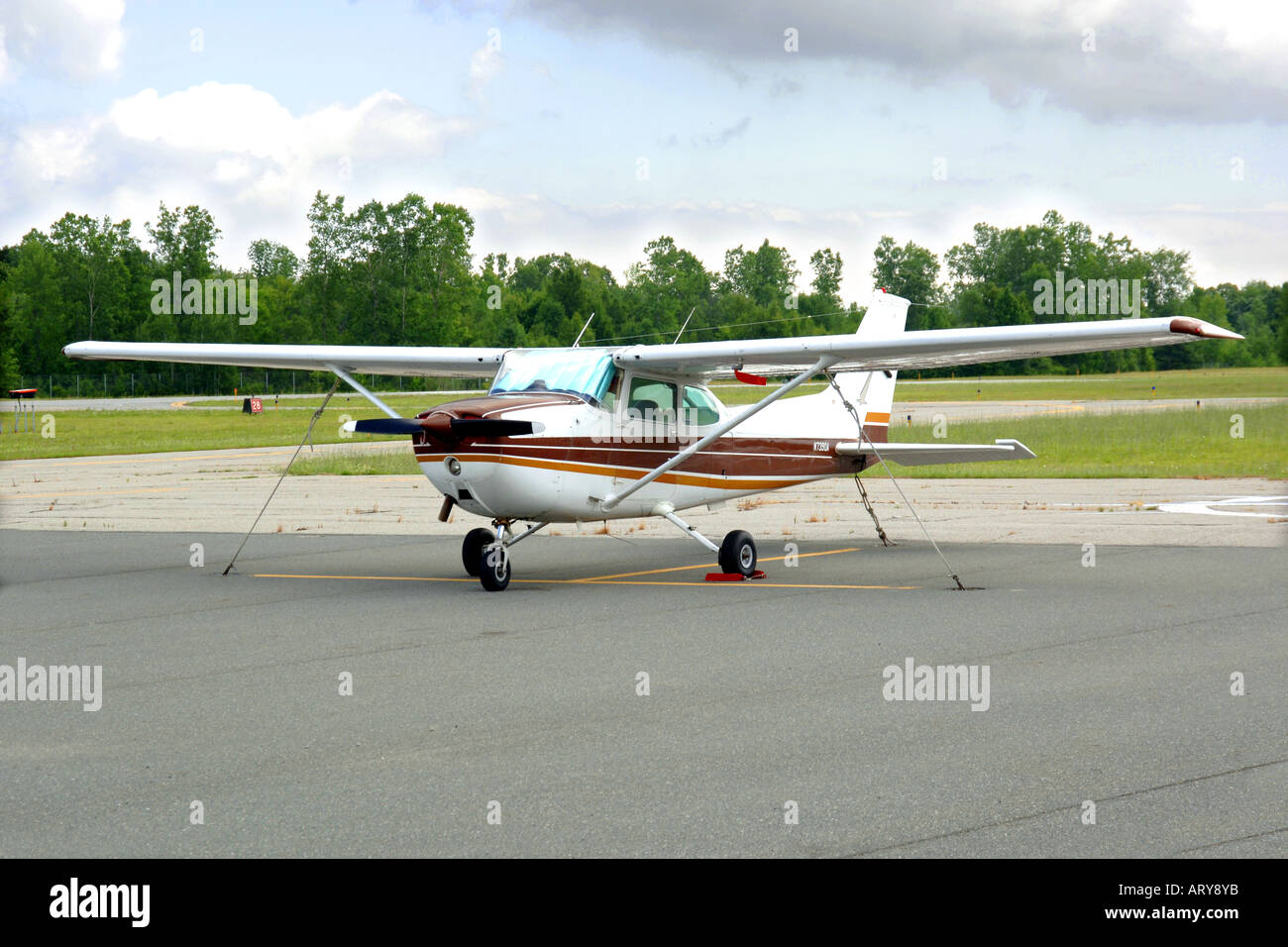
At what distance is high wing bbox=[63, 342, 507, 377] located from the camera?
1567 cm

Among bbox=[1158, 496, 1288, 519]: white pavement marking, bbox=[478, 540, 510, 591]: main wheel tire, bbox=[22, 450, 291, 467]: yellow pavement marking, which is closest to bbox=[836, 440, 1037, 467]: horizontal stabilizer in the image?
bbox=[1158, 496, 1288, 519]: white pavement marking

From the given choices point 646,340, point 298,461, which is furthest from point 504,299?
point 298,461

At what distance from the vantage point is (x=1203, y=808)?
17.8 ft

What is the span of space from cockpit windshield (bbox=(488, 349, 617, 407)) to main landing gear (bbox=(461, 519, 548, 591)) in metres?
1.48

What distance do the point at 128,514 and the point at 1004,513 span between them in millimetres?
14233

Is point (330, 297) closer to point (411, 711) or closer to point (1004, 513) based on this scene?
point (1004, 513)

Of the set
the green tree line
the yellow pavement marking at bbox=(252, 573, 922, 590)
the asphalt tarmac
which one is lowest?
the asphalt tarmac

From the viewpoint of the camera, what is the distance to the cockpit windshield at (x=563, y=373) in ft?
44.6

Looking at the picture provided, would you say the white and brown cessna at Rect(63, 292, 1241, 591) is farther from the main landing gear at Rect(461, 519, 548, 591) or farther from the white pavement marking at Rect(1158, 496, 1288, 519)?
the white pavement marking at Rect(1158, 496, 1288, 519)

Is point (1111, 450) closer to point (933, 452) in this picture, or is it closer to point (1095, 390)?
point (933, 452)

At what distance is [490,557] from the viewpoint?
1275cm

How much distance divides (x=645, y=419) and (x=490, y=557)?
2.56 m

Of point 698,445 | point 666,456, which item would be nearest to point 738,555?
point 698,445

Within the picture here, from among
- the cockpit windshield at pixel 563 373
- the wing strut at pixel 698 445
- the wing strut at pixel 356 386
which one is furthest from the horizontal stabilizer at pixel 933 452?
the wing strut at pixel 356 386
